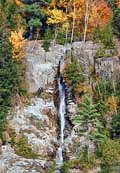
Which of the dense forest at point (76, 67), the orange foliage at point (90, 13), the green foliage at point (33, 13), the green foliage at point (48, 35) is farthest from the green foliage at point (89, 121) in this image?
the green foliage at point (33, 13)

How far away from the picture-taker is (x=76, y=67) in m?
63.4

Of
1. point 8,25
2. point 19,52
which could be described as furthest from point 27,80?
point 8,25

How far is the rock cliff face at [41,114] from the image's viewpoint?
179 feet

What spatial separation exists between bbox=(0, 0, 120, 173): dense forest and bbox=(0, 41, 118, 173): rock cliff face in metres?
0.68

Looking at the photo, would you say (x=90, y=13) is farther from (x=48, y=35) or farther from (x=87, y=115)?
(x=87, y=115)

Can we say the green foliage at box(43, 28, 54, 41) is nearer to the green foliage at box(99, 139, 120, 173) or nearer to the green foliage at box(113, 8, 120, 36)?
the green foliage at box(113, 8, 120, 36)

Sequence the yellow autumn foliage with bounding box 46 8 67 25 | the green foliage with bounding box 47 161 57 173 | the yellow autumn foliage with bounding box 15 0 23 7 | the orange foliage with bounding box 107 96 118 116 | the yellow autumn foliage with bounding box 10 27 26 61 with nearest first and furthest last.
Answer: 1. the green foliage with bounding box 47 161 57 173
2. the orange foliage with bounding box 107 96 118 116
3. the yellow autumn foliage with bounding box 10 27 26 61
4. the yellow autumn foliage with bounding box 46 8 67 25
5. the yellow autumn foliage with bounding box 15 0 23 7

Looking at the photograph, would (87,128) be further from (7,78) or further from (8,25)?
(8,25)

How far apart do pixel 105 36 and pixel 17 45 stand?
35.0 feet

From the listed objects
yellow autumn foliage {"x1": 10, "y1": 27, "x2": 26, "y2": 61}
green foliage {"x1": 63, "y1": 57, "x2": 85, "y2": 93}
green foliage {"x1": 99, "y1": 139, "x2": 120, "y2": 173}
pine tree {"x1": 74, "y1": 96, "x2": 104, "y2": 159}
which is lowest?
green foliage {"x1": 99, "y1": 139, "x2": 120, "y2": 173}

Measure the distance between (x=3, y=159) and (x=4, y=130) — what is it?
4.76m

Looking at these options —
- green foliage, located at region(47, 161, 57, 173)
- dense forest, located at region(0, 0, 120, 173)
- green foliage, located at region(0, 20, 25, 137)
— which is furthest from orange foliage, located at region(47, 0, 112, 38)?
green foliage, located at region(47, 161, 57, 173)

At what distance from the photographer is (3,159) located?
54375mm

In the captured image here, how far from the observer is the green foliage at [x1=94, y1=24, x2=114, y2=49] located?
222 ft
